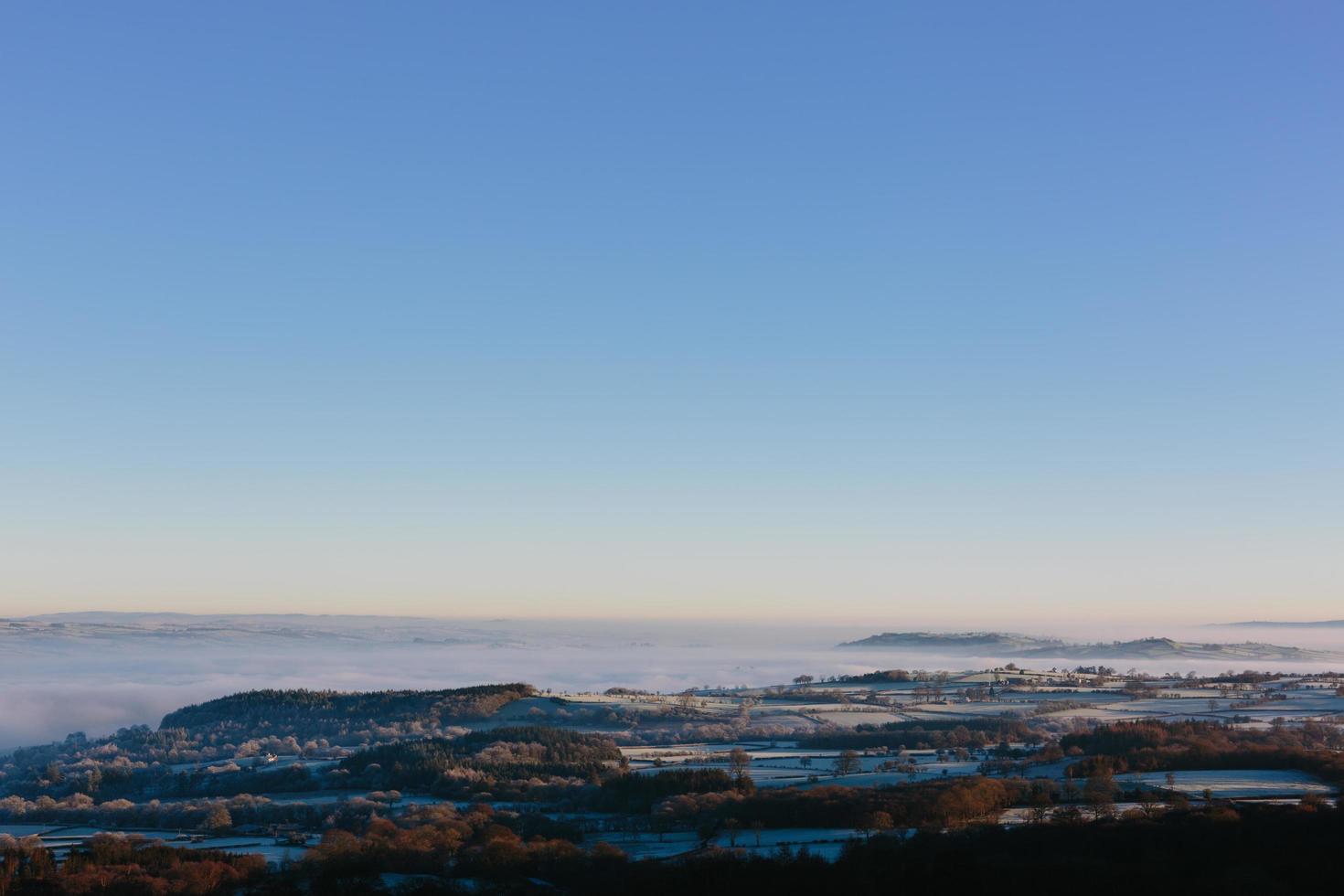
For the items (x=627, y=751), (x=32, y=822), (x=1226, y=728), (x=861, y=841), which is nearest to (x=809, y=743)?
(x=627, y=751)

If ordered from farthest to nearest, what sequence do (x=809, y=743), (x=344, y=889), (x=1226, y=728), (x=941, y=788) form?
(x=809, y=743) < (x=1226, y=728) < (x=941, y=788) < (x=344, y=889)

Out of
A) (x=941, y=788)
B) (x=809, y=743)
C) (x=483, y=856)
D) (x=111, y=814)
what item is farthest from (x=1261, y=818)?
(x=111, y=814)

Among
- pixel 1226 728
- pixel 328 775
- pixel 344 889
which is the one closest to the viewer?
pixel 344 889

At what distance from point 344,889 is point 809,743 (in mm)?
118160

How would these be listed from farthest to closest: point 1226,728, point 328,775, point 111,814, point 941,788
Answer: point 1226,728
point 328,775
point 111,814
point 941,788

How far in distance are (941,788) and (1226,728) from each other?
85.6 meters

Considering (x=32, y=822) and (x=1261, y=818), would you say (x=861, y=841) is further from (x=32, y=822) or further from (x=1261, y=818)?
(x=32, y=822)

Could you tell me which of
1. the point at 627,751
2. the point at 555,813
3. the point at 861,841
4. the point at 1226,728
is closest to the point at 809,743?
the point at 627,751

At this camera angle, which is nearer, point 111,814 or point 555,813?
point 555,813

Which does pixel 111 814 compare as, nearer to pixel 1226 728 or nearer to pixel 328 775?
pixel 328 775

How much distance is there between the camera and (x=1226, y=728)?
17500 centimetres

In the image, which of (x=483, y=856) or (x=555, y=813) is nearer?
(x=483, y=856)

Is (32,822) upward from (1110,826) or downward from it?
downward

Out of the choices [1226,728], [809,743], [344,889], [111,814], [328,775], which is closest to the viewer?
[344,889]
